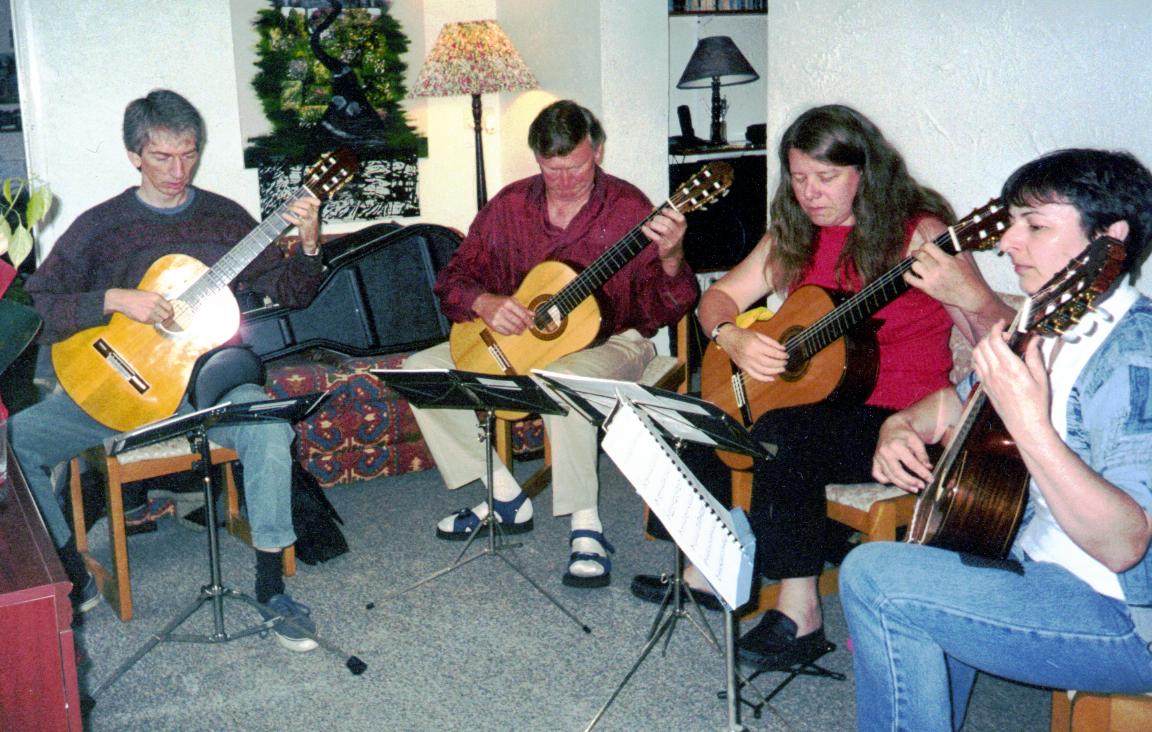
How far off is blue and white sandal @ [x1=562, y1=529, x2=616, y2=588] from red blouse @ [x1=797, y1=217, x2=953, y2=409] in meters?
0.86

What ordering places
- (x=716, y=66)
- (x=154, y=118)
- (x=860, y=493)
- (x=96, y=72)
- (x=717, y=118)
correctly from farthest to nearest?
(x=717, y=118) < (x=716, y=66) < (x=96, y=72) < (x=154, y=118) < (x=860, y=493)

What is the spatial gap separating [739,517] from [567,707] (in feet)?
2.42

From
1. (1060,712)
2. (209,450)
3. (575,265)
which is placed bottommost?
(1060,712)

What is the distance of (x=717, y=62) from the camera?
496cm

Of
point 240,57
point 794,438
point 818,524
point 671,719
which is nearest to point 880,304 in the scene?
point 794,438

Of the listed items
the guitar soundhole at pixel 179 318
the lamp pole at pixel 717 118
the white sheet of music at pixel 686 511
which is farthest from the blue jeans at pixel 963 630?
the lamp pole at pixel 717 118

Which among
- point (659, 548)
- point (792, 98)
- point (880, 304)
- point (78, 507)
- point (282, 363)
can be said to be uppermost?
point (792, 98)

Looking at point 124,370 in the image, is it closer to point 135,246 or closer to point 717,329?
point 135,246

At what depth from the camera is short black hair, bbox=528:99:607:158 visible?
3.10 meters

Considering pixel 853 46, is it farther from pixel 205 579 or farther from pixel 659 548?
pixel 205 579

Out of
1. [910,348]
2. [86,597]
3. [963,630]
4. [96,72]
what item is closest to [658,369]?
[910,348]

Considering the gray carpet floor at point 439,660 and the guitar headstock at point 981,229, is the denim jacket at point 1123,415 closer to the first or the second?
the guitar headstock at point 981,229

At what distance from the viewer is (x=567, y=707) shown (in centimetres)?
229

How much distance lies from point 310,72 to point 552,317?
212 centimetres
